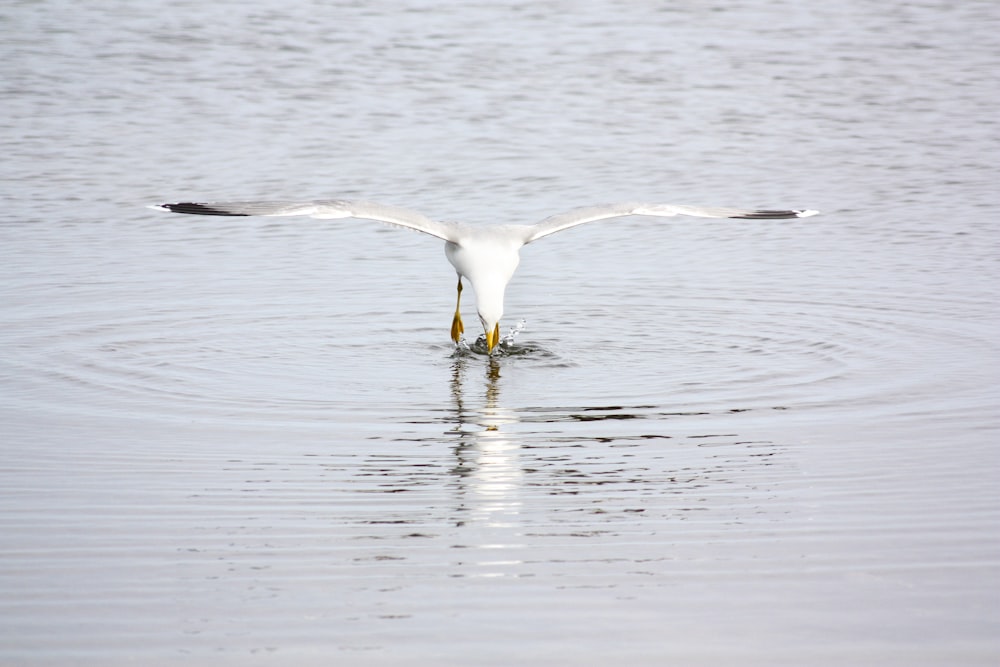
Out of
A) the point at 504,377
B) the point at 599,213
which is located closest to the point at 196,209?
the point at 504,377

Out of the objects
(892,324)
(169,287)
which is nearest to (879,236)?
(892,324)

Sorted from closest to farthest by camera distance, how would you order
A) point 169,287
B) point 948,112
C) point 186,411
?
point 186,411 → point 169,287 → point 948,112

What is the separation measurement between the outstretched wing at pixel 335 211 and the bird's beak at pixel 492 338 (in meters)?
0.62

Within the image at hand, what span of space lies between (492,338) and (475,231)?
740 mm

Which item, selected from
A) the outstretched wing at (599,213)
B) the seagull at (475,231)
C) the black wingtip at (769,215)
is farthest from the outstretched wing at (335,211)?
the black wingtip at (769,215)

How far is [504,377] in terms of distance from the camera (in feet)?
29.2

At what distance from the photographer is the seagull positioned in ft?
30.3

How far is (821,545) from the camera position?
18.9 feet

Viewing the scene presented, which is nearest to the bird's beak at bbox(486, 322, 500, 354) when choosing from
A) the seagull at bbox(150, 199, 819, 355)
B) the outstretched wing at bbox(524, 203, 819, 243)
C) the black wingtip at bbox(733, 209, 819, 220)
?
the seagull at bbox(150, 199, 819, 355)

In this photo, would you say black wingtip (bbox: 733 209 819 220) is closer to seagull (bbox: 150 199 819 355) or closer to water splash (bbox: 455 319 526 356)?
seagull (bbox: 150 199 819 355)

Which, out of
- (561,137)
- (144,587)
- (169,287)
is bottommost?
(144,587)

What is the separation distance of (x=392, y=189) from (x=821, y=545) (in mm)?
9187

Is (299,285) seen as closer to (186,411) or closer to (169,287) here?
(169,287)

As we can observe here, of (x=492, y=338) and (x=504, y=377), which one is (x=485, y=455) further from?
(x=492, y=338)
